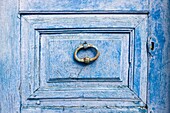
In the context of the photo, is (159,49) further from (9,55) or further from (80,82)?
(9,55)

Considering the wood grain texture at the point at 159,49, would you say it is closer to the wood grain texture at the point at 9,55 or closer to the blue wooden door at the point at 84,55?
the blue wooden door at the point at 84,55

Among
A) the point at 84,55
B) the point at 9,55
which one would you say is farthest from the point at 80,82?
the point at 9,55

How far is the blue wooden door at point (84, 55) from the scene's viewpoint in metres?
1.11

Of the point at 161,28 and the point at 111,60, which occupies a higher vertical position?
the point at 161,28

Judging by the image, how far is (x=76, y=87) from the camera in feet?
3.69

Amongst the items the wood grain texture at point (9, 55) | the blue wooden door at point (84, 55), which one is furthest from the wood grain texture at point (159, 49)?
the wood grain texture at point (9, 55)

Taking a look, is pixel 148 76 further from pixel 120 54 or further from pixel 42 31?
pixel 42 31

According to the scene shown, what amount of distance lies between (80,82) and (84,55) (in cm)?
9

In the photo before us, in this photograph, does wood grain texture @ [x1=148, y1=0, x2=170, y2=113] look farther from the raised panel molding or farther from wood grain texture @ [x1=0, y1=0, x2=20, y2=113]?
wood grain texture @ [x1=0, y1=0, x2=20, y2=113]

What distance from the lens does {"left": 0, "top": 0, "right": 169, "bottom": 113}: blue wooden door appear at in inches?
43.8

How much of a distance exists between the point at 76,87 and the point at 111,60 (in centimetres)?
→ 15

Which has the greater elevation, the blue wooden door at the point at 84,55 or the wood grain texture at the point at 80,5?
the wood grain texture at the point at 80,5

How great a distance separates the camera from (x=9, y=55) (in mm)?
1109

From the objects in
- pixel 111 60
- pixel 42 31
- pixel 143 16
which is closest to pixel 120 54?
pixel 111 60
